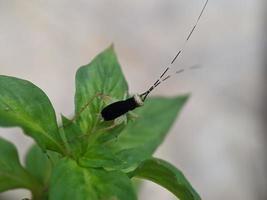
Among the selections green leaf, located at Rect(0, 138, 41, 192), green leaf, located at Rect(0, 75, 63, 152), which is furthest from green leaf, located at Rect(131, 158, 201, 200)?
green leaf, located at Rect(0, 138, 41, 192)

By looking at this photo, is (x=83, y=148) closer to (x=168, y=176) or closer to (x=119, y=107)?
(x=119, y=107)

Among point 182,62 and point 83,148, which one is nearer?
point 83,148

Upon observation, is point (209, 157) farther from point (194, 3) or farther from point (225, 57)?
point (194, 3)

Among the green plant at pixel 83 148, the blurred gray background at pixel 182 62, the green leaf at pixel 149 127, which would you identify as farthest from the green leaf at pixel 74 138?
the blurred gray background at pixel 182 62

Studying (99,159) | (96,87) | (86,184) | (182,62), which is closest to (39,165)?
(96,87)

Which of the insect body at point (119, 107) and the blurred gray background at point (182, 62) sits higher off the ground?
the insect body at point (119, 107)

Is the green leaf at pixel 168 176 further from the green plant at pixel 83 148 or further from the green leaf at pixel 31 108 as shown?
the green leaf at pixel 31 108
